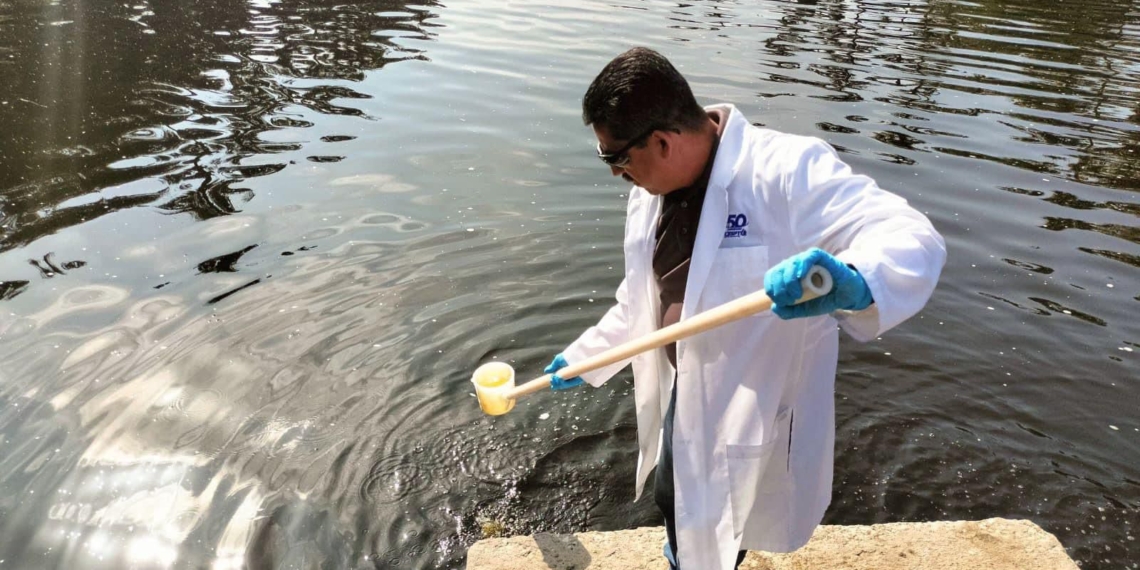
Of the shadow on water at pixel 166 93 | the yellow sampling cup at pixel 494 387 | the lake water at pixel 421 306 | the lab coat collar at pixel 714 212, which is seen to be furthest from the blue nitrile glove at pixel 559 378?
the shadow on water at pixel 166 93

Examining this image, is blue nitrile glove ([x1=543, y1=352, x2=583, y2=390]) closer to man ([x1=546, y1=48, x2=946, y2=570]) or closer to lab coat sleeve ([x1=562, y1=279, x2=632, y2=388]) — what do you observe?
lab coat sleeve ([x1=562, y1=279, x2=632, y2=388])

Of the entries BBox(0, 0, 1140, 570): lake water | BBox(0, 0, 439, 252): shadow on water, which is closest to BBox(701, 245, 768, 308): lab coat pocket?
BBox(0, 0, 1140, 570): lake water

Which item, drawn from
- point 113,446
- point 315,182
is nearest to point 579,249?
point 315,182

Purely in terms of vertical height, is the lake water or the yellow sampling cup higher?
the yellow sampling cup

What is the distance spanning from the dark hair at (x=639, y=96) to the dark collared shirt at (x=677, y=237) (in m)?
0.26

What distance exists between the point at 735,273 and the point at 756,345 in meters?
0.25

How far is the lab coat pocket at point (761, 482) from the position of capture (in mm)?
2879

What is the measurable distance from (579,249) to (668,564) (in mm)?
4306

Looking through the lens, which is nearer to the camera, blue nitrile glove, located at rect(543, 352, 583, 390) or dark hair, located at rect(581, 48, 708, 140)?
dark hair, located at rect(581, 48, 708, 140)

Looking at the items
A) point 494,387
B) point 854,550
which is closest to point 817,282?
point 494,387

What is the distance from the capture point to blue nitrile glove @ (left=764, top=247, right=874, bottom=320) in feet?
7.47

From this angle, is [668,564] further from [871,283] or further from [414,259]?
[414,259]

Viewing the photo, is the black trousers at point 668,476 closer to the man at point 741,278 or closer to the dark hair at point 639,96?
the man at point 741,278

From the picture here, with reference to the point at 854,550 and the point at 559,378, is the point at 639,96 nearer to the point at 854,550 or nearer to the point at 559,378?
the point at 559,378
